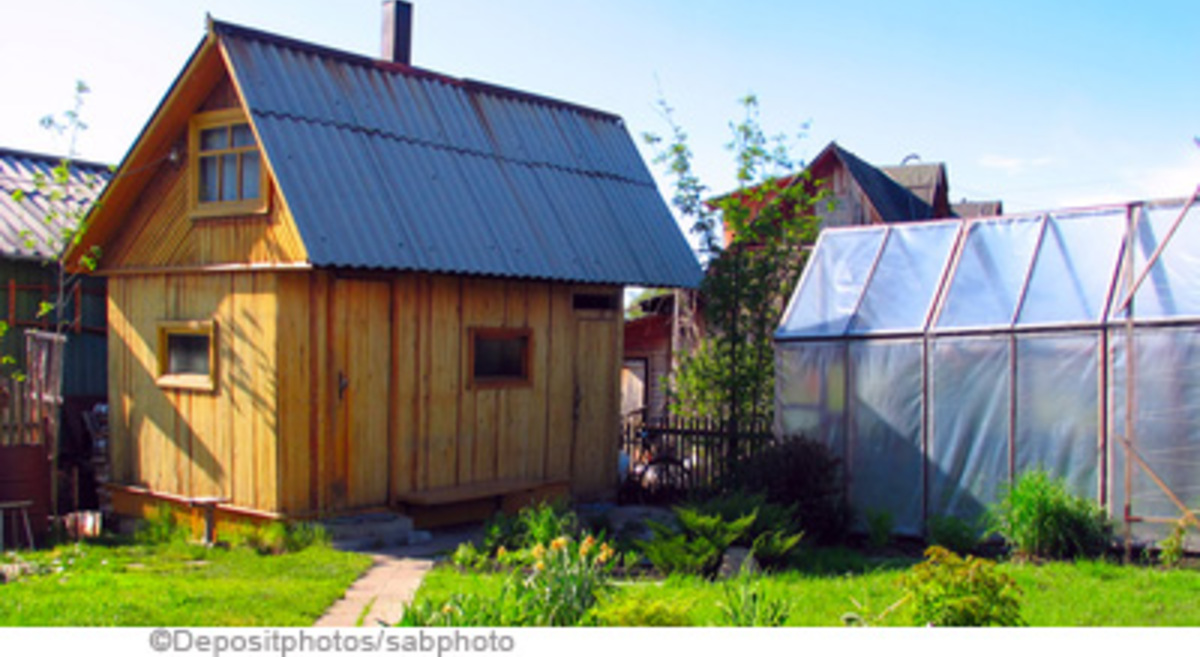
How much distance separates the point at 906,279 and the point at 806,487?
2836mm

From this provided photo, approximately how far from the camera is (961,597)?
6.16m

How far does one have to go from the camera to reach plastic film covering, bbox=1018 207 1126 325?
11047mm

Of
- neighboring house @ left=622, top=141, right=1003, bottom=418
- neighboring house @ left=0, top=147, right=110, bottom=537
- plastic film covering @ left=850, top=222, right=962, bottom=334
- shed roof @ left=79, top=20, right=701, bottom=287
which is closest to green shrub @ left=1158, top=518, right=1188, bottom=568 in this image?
plastic film covering @ left=850, top=222, right=962, bottom=334

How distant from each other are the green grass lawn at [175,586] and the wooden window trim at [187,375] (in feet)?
5.99

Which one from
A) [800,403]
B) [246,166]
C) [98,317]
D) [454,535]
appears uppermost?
[246,166]

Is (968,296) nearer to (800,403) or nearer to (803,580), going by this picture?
(800,403)

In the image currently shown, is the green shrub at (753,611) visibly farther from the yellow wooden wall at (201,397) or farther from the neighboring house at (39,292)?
the neighboring house at (39,292)

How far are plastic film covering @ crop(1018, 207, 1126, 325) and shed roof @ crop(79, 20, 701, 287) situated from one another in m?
5.03

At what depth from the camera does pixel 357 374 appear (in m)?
11.9

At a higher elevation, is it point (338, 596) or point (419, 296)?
point (419, 296)

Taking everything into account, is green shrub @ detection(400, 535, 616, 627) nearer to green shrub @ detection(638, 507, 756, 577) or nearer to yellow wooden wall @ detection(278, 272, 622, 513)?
green shrub @ detection(638, 507, 756, 577)
